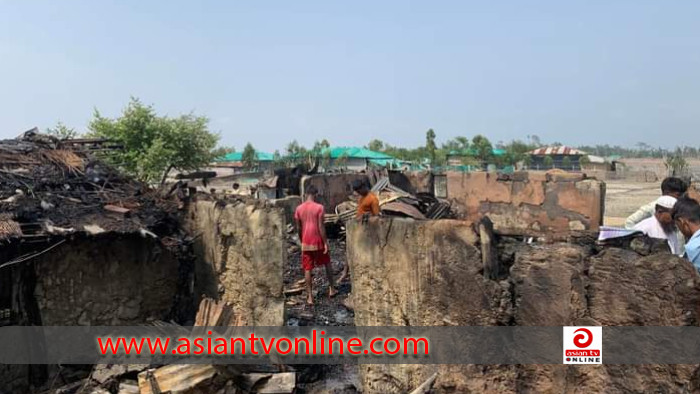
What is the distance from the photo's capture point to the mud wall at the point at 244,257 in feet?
16.3

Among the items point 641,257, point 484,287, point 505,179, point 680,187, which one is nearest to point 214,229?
point 484,287

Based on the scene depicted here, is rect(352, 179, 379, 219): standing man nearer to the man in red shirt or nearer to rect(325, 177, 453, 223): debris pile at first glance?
the man in red shirt

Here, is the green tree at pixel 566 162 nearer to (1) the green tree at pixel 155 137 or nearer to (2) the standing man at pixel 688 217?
(1) the green tree at pixel 155 137

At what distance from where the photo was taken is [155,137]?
877 inches

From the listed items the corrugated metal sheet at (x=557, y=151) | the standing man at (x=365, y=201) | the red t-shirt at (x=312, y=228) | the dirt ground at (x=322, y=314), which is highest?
the corrugated metal sheet at (x=557, y=151)

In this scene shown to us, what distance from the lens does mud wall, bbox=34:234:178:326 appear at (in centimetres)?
518

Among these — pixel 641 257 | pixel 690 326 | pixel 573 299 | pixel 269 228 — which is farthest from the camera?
pixel 269 228

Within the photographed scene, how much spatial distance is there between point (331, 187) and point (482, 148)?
33.9 metres

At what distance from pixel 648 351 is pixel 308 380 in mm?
2810

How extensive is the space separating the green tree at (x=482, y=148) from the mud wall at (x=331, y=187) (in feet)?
106

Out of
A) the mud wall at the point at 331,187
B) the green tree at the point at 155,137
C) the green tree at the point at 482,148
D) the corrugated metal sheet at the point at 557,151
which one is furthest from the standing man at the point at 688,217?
the corrugated metal sheet at the point at 557,151

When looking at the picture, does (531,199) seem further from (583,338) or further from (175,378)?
(175,378)

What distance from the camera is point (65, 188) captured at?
19.4 feet

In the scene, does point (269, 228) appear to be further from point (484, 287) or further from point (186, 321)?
point (484, 287)
